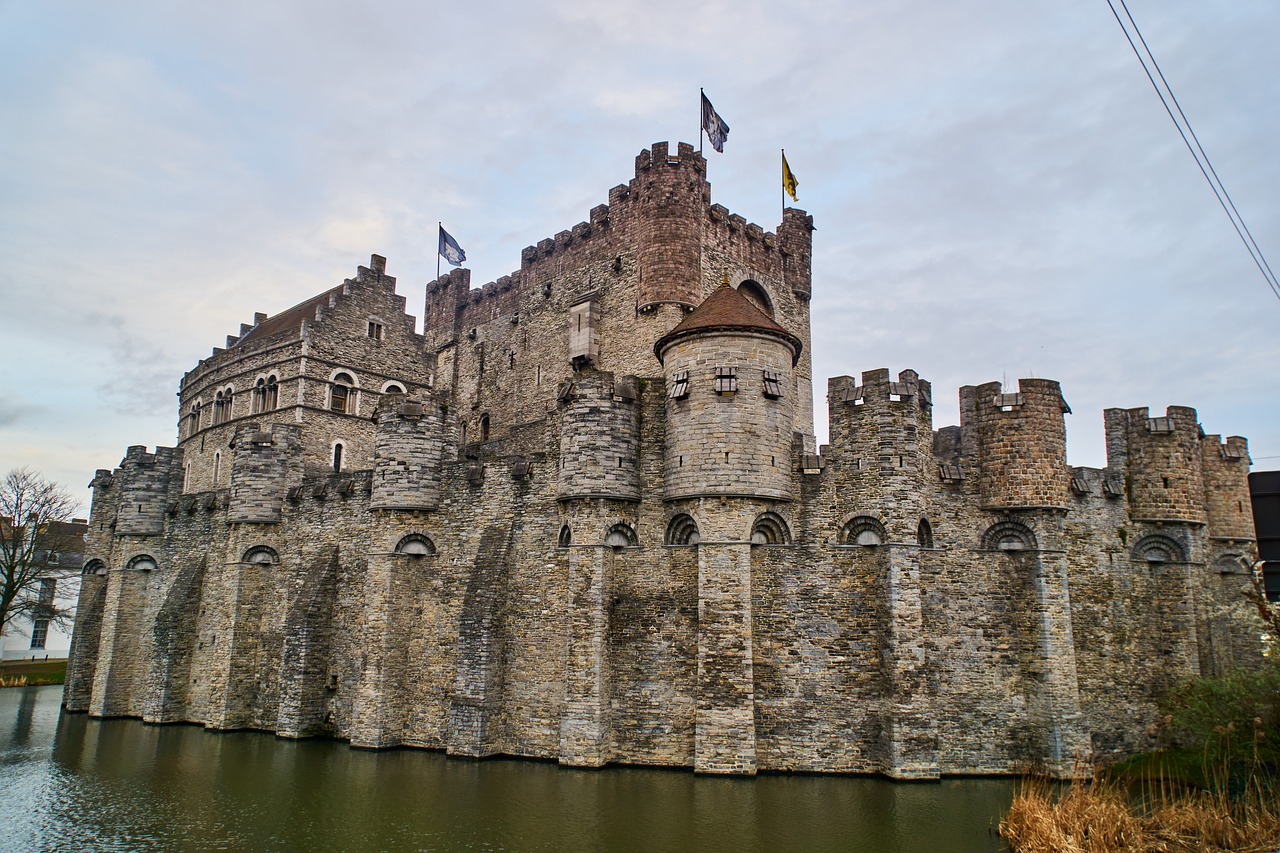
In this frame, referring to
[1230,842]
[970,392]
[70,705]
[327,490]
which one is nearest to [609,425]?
[970,392]

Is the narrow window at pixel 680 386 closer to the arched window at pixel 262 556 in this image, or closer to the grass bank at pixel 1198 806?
the grass bank at pixel 1198 806

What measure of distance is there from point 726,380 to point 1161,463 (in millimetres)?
12945

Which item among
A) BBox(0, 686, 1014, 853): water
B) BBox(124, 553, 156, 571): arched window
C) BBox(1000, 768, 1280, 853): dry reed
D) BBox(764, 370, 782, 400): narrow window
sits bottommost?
BBox(0, 686, 1014, 853): water

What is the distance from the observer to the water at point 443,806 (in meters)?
15.0

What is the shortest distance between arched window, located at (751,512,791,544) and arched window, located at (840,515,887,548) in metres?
1.43

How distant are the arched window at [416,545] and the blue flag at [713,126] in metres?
16.4

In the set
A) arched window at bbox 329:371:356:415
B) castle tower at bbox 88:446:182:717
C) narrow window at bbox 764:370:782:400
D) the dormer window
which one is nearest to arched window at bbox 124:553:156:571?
castle tower at bbox 88:446:182:717

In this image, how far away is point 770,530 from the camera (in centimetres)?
2223

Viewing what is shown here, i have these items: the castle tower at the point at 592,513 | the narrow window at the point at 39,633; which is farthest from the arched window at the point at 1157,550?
the narrow window at the point at 39,633

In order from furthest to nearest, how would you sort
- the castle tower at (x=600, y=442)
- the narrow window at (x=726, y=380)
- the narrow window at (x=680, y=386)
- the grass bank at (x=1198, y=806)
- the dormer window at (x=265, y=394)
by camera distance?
the dormer window at (x=265, y=394), the castle tower at (x=600, y=442), the narrow window at (x=680, y=386), the narrow window at (x=726, y=380), the grass bank at (x=1198, y=806)

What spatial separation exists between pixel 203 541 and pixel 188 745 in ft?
30.6

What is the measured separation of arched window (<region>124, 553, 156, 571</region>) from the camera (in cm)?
3456

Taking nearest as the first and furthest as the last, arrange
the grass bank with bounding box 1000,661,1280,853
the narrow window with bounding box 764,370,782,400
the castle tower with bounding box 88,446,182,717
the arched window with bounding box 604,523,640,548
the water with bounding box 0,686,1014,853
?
1. the grass bank with bounding box 1000,661,1280,853
2. the water with bounding box 0,686,1014,853
3. the narrow window with bounding box 764,370,782,400
4. the arched window with bounding box 604,523,640,548
5. the castle tower with bounding box 88,446,182,717

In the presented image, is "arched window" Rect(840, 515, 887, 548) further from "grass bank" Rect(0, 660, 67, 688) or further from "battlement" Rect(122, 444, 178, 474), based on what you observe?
"grass bank" Rect(0, 660, 67, 688)
